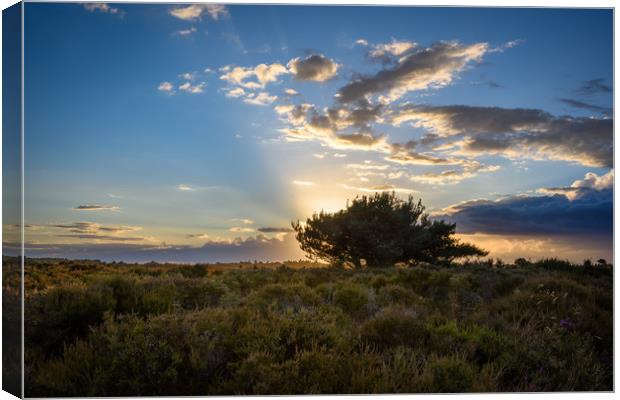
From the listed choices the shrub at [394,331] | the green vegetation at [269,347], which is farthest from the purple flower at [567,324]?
the shrub at [394,331]

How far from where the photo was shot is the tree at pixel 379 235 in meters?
17.9

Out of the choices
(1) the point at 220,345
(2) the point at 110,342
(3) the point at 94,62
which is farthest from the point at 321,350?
(3) the point at 94,62

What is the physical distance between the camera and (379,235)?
1841 cm

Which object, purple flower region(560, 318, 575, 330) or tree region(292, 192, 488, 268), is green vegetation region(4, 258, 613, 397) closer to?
purple flower region(560, 318, 575, 330)

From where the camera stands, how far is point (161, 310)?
7.39 metres

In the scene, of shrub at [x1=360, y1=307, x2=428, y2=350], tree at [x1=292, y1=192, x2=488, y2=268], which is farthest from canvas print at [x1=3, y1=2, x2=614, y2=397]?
tree at [x1=292, y1=192, x2=488, y2=268]

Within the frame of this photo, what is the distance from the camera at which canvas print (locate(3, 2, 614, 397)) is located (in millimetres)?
6211

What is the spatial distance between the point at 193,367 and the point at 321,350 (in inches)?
47.9

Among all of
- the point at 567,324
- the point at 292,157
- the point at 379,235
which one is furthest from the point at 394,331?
the point at 379,235

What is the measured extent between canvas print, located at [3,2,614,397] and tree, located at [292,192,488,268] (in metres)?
8.49

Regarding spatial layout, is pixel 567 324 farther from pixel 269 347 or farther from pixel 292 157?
pixel 292 157

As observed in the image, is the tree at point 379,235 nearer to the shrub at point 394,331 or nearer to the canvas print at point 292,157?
the canvas print at point 292,157

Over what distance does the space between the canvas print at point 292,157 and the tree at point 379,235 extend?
849 centimetres

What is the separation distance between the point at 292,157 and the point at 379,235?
1054cm
